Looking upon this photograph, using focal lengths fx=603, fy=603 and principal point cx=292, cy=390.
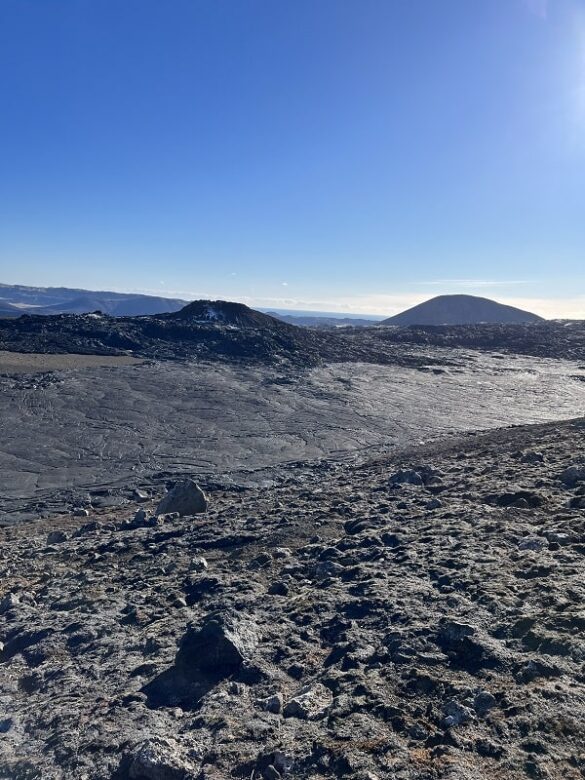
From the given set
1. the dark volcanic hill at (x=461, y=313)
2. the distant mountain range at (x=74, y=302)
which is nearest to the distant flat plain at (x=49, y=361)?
the dark volcanic hill at (x=461, y=313)

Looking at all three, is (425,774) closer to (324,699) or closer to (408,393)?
(324,699)

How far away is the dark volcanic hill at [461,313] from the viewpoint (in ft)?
240

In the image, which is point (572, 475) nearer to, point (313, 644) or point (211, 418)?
point (313, 644)

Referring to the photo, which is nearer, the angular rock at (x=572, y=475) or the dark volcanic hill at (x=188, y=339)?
the angular rock at (x=572, y=475)

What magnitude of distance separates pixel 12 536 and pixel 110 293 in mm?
151710

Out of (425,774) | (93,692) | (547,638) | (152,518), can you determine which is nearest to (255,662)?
(93,692)

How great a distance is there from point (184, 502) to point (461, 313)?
70915 mm

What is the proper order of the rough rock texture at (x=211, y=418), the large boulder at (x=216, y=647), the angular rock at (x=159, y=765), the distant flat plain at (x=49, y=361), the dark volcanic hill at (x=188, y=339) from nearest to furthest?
1. the angular rock at (x=159, y=765)
2. the large boulder at (x=216, y=647)
3. the rough rock texture at (x=211, y=418)
4. the distant flat plain at (x=49, y=361)
5. the dark volcanic hill at (x=188, y=339)

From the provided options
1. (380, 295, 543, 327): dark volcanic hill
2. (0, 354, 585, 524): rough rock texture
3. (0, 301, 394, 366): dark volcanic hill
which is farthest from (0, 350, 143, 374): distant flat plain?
(380, 295, 543, 327): dark volcanic hill

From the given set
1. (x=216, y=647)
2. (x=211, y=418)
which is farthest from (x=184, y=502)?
(x=211, y=418)

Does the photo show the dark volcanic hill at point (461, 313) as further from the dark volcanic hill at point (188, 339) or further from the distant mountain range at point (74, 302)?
the dark volcanic hill at point (188, 339)

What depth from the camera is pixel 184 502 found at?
26.5 ft

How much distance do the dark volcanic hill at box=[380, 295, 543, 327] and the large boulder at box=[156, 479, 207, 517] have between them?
6585 centimetres

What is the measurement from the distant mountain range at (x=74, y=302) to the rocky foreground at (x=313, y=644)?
8018 centimetres
